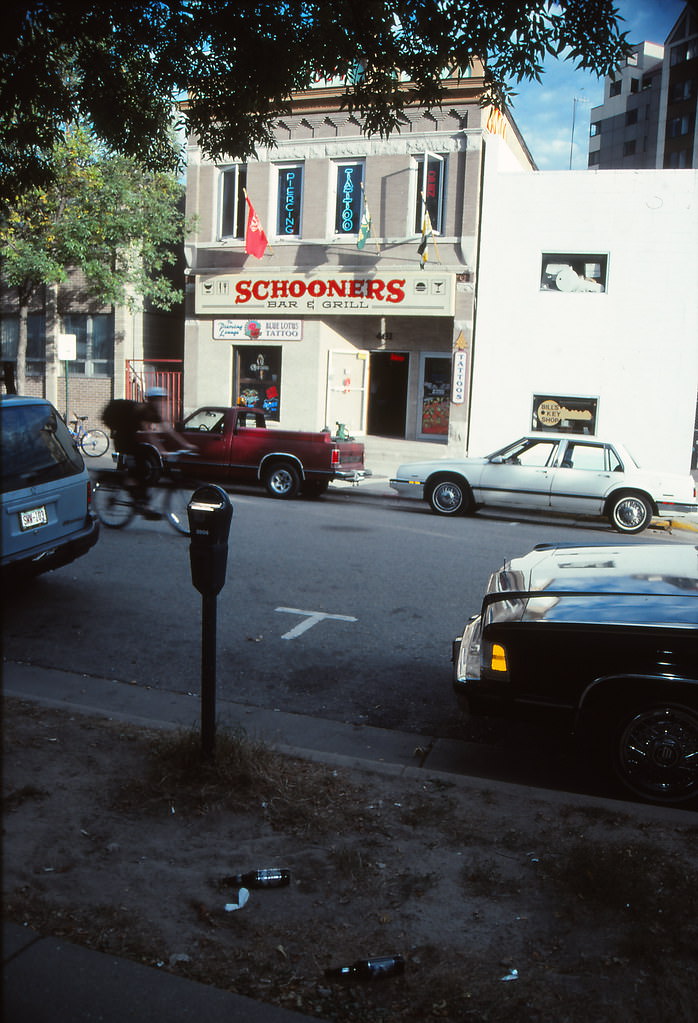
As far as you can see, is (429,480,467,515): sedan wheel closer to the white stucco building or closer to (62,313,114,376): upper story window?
the white stucco building

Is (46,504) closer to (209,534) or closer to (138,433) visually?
(138,433)

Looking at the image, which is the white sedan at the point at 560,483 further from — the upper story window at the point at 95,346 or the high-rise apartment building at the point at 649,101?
the upper story window at the point at 95,346

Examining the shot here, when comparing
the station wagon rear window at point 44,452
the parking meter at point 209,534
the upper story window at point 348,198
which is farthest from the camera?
the upper story window at point 348,198

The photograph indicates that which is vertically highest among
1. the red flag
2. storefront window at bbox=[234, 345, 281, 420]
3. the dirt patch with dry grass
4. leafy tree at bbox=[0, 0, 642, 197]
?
the red flag

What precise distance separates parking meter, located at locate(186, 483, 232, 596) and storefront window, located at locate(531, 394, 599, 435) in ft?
56.6

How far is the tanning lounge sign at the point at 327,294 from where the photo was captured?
21.3 meters

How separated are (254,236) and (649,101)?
19.4 meters

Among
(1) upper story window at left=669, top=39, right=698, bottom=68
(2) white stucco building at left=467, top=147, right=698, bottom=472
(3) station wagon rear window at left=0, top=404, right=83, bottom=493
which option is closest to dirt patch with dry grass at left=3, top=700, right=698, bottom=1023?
(3) station wagon rear window at left=0, top=404, right=83, bottom=493

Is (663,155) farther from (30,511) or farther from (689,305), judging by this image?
(689,305)

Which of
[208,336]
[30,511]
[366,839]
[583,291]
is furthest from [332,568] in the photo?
[208,336]

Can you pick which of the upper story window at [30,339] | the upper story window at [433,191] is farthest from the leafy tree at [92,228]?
the upper story window at [433,191]

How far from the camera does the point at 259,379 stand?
2356cm

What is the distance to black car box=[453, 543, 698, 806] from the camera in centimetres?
446

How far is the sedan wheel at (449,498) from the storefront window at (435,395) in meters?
8.05
